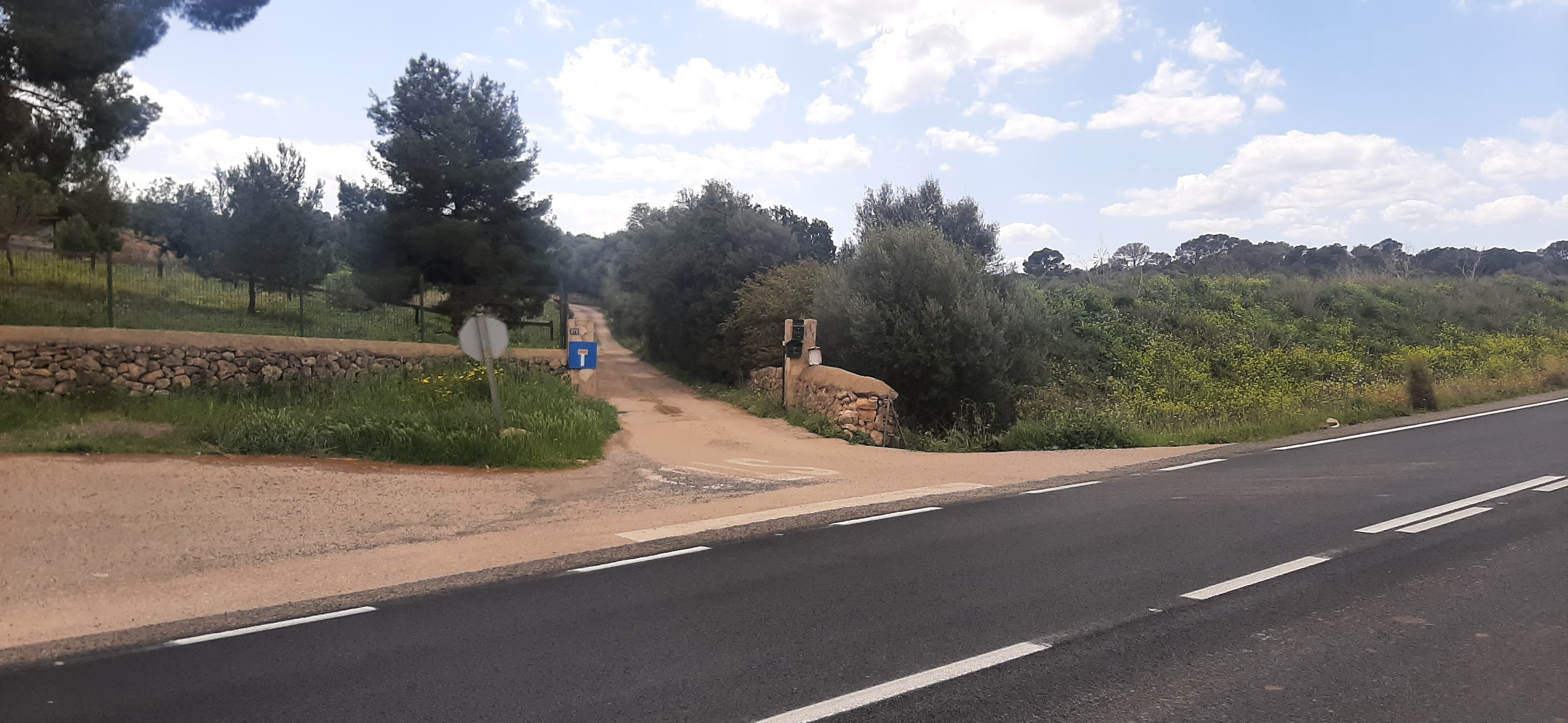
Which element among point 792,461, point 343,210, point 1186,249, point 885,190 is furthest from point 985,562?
point 1186,249

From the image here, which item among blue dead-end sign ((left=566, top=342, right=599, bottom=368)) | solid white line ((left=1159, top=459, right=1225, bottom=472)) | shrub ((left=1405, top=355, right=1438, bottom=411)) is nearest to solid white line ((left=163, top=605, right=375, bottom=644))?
solid white line ((left=1159, top=459, right=1225, bottom=472))

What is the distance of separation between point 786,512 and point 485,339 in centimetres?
601

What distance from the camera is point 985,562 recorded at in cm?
694

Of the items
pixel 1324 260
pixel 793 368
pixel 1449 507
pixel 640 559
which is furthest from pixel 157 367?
pixel 1324 260

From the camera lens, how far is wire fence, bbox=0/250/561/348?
1498 cm

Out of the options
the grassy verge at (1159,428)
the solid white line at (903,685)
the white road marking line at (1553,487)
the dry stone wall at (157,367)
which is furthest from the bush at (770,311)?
the solid white line at (903,685)

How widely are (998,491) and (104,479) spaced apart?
400 inches

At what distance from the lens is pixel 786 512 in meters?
9.48

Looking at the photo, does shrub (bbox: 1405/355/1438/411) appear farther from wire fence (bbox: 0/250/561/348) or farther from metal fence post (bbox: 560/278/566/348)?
wire fence (bbox: 0/250/561/348)

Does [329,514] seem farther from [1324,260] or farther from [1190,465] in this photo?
[1324,260]

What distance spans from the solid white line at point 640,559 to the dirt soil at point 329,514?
0.15 metres

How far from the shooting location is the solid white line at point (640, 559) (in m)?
7.14

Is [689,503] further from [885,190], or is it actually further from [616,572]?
[885,190]

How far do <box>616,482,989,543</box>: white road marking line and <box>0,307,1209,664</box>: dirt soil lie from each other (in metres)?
0.17
